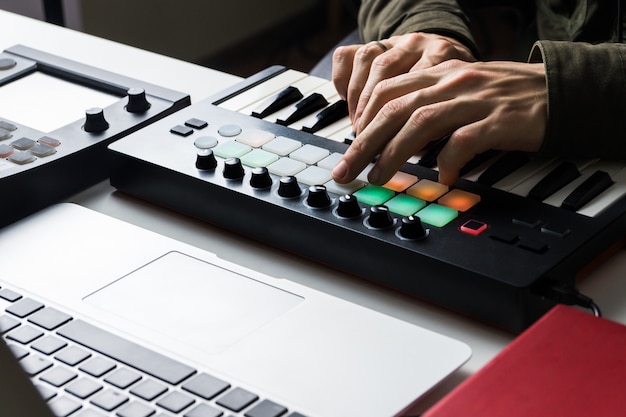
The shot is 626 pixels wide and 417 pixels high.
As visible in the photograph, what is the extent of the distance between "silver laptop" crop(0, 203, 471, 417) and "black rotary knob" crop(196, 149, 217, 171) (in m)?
0.08

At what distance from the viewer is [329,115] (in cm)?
94

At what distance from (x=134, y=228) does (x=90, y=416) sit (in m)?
0.26

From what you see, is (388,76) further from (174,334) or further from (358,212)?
(174,334)

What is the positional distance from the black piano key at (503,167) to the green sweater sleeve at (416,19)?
335 mm

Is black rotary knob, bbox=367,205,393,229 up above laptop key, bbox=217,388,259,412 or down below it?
above

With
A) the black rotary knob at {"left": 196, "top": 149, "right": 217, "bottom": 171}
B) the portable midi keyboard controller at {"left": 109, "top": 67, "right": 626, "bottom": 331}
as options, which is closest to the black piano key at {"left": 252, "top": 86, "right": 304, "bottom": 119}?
the portable midi keyboard controller at {"left": 109, "top": 67, "right": 626, "bottom": 331}

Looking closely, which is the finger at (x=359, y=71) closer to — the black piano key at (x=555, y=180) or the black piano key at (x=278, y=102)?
the black piano key at (x=278, y=102)

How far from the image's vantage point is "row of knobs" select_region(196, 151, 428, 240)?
73 cm

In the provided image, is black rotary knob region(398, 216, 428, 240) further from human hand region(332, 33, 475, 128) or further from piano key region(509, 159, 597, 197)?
human hand region(332, 33, 475, 128)

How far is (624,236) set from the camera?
780 mm

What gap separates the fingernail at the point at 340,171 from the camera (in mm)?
818

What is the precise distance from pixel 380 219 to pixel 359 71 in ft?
0.94

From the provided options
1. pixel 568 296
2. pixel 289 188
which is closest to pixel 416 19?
pixel 289 188

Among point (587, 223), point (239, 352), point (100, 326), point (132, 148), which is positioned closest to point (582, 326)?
point (587, 223)
